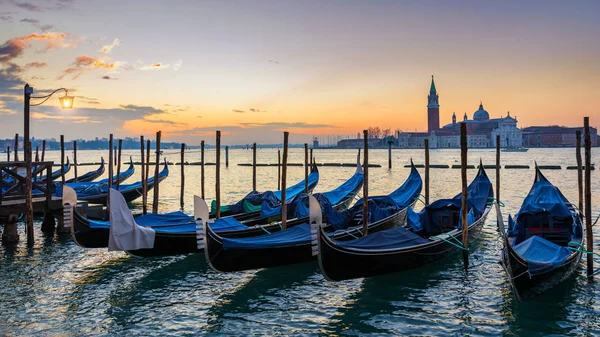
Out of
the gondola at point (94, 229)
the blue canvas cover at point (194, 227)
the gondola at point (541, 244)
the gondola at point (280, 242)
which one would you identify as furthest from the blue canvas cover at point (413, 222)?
the gondola at point (94, 229)

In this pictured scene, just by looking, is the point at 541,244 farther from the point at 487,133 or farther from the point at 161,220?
the point at 487,133

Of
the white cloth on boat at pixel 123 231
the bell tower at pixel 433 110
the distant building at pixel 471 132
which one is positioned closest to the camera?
the white cloth on boat at pixel 123 231

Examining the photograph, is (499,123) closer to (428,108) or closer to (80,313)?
(428,108)

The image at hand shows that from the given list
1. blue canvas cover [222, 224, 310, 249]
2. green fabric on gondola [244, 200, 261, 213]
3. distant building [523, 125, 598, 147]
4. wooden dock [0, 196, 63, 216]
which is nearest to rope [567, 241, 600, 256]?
blue canvas cover [222, 224, 310, 249]

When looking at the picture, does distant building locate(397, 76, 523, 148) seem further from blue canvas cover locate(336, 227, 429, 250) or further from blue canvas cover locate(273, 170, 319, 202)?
blue canvas cover locate(336, 227, 429, 250)

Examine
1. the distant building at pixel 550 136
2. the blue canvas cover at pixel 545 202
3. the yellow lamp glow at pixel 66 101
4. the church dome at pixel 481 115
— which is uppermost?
the church dome at pixel 481 115

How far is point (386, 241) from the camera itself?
7.28 m

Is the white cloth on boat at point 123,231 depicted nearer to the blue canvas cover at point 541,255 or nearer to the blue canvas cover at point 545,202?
the blue canvas cover at point 541,255

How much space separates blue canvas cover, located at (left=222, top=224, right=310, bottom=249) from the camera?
22.5 ft

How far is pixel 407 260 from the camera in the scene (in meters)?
7.37

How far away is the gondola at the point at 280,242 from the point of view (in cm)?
676

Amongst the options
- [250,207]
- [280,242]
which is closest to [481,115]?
[250,207]

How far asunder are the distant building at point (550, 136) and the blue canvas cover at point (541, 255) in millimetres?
134994

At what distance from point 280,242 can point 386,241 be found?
1.59 meters
